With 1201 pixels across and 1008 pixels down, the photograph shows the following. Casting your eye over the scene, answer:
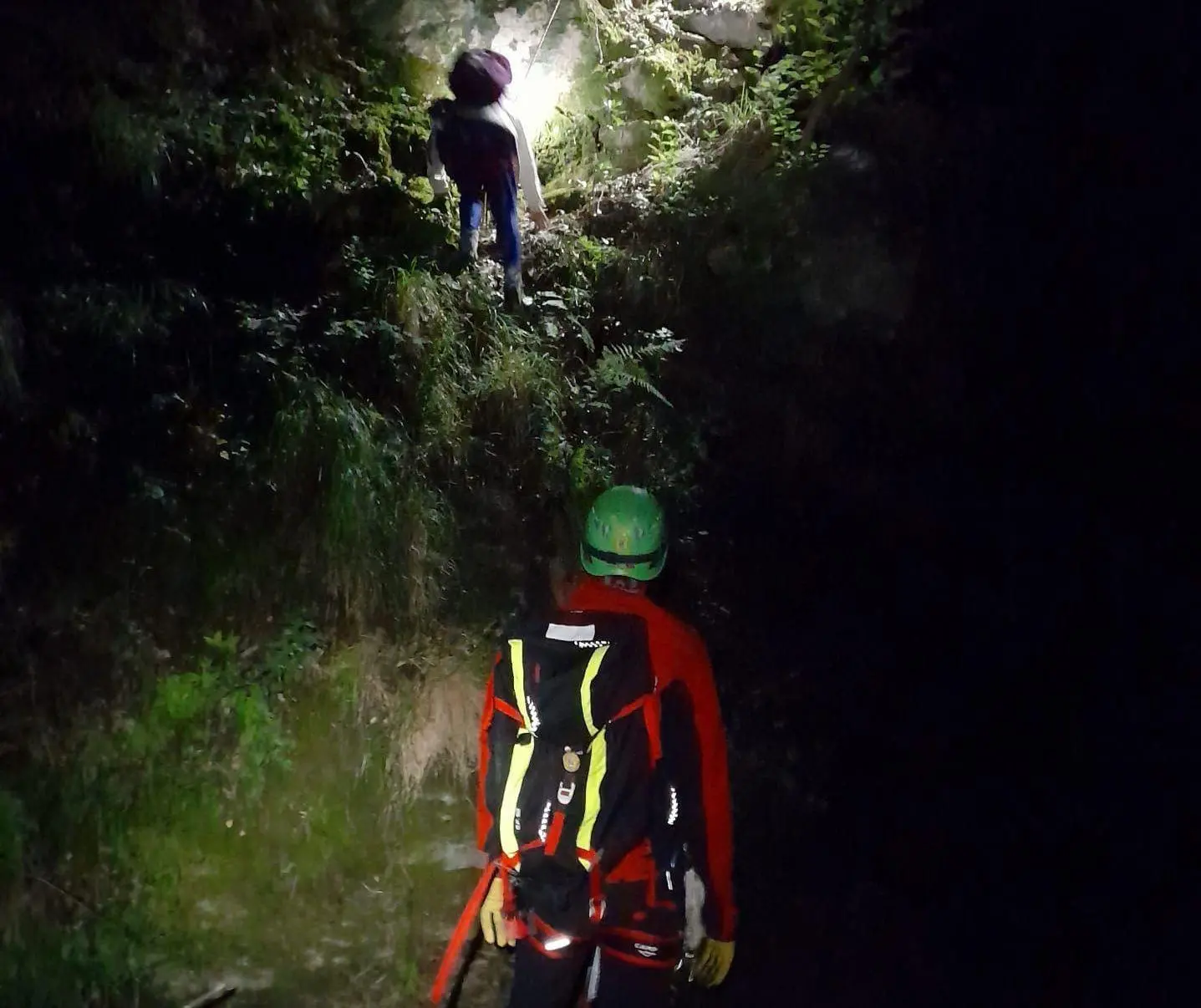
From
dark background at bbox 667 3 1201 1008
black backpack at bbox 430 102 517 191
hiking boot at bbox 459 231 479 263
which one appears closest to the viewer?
dark background at bbox 667 3 1201 1008

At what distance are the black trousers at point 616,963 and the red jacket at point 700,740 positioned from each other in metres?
0.10

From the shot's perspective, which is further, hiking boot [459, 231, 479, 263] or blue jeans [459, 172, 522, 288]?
hiking boot [459, 231, 479, 263]

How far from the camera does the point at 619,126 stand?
22.8ft

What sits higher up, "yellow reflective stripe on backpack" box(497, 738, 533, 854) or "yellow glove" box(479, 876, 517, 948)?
"yellow reflective stripe on backpack" box(497, 738, 533, 854)

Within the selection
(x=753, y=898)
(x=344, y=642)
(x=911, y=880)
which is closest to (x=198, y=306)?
(x=344, y=642)

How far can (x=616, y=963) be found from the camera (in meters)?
2.99

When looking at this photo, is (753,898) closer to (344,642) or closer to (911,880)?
(911,880)

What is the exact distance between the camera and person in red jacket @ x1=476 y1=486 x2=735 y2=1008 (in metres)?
2.90

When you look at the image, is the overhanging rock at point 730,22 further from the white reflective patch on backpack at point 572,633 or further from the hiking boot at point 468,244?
the white reflective patch on backpack at point 572,633

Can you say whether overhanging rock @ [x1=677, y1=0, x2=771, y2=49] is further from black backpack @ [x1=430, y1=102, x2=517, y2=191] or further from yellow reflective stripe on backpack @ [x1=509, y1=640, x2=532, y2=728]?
yellow reflective stripe on backpack @ [x1=509, y1=640, x2=532, y2=728]

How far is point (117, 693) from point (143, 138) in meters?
3.43

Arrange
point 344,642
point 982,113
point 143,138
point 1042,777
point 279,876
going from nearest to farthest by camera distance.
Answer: point 279,876 < point 344,642 < point 1042,777 < point 143,138 < point 982,113

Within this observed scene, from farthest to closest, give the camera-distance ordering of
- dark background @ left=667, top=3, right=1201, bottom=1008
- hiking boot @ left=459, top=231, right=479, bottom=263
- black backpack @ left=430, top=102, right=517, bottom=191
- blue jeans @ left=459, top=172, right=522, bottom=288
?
hiking boot @ left=459, top=231, right=479, bottom=263 → blue jeans @ left=459, top=172, right=522, bottom=288 → black backpack @ left=430, top=102, right=517, bottom=191 → dark background @ left=667, top=3, right=1201, bottom=1008

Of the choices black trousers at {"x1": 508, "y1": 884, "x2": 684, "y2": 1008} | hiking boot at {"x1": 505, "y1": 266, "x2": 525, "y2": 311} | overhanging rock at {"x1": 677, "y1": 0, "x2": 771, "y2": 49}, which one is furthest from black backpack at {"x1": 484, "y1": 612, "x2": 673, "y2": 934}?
overhanging rock at {"x1": 677, "y1": 0, "x2": 771, "y2": 49}
